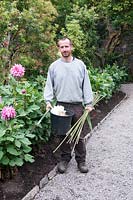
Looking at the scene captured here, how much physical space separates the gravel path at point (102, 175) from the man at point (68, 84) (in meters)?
0.21

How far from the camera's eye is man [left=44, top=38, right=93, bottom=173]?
4.13 meters

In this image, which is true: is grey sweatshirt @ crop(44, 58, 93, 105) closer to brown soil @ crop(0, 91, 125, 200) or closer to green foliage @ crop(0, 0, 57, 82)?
brown soil @ crop(0, 91, 125, 200)

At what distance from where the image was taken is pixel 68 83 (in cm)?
414

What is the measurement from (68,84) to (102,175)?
1.14m

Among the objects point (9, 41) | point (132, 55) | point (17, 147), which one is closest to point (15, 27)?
point (9, 41)

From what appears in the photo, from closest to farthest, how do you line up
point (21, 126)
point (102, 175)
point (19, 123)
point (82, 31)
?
point (21, 126), point (19, 123), point (102, 175), point (82, 31)

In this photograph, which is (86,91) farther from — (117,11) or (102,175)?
(117,11)

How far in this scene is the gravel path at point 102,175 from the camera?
3.85 m

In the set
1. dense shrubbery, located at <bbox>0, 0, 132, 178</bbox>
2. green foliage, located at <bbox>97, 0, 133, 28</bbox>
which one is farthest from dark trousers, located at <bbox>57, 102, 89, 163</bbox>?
green foliage, located at <bbox>97, 0, 133, 28</bbox>

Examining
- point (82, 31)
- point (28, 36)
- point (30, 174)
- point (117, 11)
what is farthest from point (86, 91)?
point (117, 11)

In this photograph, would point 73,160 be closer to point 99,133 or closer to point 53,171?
point 53,171

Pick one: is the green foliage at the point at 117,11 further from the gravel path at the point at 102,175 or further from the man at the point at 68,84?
the man at the point at 68,84

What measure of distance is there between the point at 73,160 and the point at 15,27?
2.91 meters

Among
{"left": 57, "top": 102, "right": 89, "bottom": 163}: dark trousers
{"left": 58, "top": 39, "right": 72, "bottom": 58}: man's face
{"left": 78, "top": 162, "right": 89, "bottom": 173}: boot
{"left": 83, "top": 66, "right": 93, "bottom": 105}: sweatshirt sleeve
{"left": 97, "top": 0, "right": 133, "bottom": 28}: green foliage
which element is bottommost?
{"left": 78, "top": 162, "right": 89, "bottom": 173}: boot
